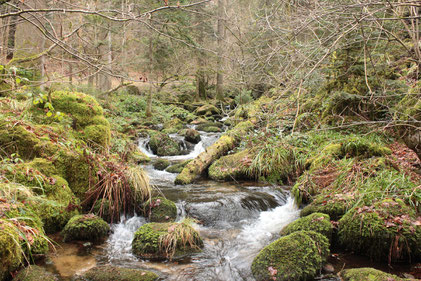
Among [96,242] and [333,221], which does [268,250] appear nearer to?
[333,221]

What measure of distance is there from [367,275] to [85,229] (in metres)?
3.71

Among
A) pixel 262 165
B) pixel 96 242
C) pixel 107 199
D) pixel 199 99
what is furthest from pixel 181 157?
pixel 199 99

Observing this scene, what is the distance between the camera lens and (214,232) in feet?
16.2


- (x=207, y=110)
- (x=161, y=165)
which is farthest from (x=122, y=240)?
A: (x=207, y=110)

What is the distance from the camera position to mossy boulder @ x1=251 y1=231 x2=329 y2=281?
3434 millimetres

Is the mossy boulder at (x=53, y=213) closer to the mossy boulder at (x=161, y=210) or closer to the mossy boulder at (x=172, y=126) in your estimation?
the mossy boulder at (x=161, y=210)

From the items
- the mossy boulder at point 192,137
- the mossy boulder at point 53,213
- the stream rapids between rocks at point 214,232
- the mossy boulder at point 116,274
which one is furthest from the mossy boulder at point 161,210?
the mossy boulder at point 192,137

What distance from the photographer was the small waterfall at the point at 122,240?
13.1 ft

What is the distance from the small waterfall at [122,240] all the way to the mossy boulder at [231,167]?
311 cm

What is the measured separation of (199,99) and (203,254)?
1701cm

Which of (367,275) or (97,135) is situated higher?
(97,135)

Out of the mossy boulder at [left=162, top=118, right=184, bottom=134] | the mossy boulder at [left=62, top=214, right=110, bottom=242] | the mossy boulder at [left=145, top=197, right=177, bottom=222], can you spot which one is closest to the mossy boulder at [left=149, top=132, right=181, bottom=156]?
the mossy boulder at [left=162, top=118, right=184, bottom=134]

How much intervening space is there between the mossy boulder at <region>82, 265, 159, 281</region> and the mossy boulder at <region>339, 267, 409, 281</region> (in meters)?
2.29

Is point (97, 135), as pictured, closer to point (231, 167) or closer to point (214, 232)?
point (214, 232)
